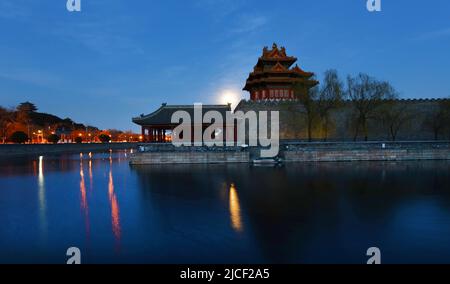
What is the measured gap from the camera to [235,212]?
989 cm

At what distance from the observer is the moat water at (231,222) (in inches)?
257

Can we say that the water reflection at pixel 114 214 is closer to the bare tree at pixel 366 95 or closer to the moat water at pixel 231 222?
the moat water at pixel 231 222

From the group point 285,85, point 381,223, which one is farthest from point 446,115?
point 381,223

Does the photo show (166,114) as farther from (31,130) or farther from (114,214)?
(31,130)

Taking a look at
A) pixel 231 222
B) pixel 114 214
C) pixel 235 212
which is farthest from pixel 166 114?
pixel 231 222

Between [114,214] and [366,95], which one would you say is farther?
[366,95]

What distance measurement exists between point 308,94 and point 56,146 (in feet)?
162

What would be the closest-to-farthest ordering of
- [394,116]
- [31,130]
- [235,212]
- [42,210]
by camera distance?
[235,212] → [42,210] → [394,116] → [31,130]

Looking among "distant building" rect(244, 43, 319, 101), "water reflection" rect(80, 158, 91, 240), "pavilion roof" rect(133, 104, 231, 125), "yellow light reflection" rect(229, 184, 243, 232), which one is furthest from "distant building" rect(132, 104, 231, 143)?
"yellow light reflection" rect(229, 184, 243, 232)

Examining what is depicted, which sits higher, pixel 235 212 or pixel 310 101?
pixel 310 101

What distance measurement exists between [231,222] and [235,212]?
1.13 m

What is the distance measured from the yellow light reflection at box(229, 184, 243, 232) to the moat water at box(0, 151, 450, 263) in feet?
0.14

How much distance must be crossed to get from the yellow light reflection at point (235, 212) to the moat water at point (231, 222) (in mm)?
41

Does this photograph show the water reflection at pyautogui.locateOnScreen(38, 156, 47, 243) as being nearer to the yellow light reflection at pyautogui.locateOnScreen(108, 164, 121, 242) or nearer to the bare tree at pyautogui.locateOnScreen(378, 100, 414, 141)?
the yellow light reflection at pyautogui.locateOnScreen(108, 164, 121, 242)
